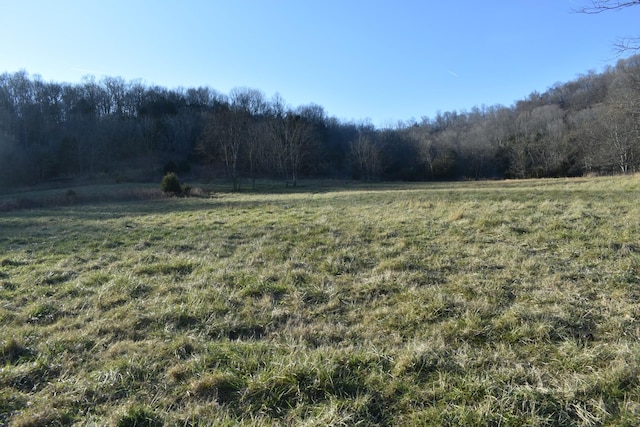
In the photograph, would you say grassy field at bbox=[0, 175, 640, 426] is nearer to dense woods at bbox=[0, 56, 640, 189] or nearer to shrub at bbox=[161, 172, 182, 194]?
shrub at bbox=[161, 172, 182, 194]

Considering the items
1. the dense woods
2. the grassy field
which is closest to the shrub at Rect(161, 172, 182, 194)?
the dense woods

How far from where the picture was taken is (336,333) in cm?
369

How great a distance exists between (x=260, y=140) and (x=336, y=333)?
50633 mm

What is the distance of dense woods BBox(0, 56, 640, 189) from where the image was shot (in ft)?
155

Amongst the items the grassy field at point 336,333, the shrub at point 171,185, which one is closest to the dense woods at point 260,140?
the shrub at point 171,185

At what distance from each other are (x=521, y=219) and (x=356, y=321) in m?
6.66

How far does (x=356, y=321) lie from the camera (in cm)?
399

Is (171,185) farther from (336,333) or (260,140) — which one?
(336,333)

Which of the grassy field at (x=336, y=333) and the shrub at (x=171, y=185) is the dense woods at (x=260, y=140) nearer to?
the shrub at (x=171, y=185)

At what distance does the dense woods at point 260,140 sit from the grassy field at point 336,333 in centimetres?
3715

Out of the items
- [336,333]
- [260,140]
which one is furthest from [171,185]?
[336,333]

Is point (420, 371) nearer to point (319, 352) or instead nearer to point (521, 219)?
point (319, 352)

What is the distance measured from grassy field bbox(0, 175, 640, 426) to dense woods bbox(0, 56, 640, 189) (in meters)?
37.1

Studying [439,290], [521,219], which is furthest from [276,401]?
[521,219]
